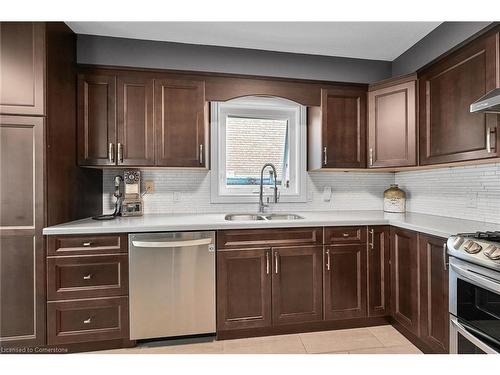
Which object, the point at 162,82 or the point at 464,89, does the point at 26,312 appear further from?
the point at 464,89

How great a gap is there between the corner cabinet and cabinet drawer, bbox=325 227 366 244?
4.15 feet

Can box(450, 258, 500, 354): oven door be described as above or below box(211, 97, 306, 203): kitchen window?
below

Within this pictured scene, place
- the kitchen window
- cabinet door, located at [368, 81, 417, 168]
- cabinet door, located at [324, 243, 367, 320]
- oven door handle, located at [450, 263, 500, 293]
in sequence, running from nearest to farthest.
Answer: oven door handle, located at [450, 263, 500, 293], cabinet door, located at [324, 243, 367, 320], cabinet door, located at [368, 81, 417, 168], the kitchen window

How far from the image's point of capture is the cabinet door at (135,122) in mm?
2277

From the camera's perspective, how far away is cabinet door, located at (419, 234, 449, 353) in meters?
1.69

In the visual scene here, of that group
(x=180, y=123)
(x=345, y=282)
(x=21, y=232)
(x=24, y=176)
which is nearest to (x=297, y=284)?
(x=345, y=282)

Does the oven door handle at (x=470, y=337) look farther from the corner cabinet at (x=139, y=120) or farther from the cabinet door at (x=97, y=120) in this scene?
the cabinet door at (x=97, y=120)

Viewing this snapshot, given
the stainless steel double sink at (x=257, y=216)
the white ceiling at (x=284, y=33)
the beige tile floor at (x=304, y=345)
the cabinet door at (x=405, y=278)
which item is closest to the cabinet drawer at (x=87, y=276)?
the beige tile floor at (x=304, y=345)

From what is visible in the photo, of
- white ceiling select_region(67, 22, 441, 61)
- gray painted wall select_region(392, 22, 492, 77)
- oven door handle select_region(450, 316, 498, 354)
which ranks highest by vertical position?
white ceiling select_region(67, 22, 441, 61)

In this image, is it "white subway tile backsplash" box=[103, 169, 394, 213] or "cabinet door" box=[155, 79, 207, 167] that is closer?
"cabinet door" box=[155, 79, 207, 167]

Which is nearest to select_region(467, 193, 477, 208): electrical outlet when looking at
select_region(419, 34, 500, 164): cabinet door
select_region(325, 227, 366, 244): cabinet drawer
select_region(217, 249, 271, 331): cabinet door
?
select_region(419, 34, 500, 164): cabinet door

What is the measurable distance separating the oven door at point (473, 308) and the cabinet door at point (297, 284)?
2.88 feet

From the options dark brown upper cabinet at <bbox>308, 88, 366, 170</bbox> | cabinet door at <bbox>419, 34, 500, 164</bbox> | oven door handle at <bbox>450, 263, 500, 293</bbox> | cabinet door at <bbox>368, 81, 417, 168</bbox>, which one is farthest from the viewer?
dark brown upper cabinet at <bbox>308, 88, 366, 170</bbox>

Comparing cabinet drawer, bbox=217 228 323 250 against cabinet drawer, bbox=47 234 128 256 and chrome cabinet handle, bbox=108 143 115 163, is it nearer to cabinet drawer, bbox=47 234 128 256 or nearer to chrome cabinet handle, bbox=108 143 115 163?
cabinet drawer, bbox=47 234 128 256
